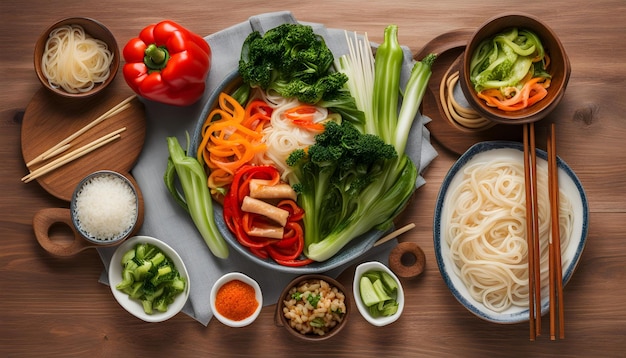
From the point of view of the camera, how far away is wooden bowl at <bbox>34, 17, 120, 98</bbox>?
141 inches

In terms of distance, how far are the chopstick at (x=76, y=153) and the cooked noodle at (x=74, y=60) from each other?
30 centimetres

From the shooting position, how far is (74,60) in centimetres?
357

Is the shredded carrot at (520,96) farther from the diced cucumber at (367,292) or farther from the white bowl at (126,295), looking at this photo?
the white bowl at (126,295)

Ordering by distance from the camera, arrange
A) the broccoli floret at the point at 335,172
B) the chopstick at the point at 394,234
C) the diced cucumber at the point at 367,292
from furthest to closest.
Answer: the chopstick at the point at 394,234
the diced cucumber at the point at 367,292
the broccoli floret at the point at 335,172

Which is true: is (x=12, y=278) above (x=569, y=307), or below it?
above

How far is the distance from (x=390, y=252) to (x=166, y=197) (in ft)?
4.46

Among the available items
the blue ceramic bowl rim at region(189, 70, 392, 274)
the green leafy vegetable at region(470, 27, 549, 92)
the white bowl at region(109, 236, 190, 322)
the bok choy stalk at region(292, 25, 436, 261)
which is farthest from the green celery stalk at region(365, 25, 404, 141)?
the white bowl at region(109, 236, 190, 322)

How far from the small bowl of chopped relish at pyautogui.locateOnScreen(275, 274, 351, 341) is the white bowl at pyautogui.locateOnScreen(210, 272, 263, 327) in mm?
121

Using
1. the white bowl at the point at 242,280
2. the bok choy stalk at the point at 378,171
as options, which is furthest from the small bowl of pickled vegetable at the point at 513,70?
the white bowl at the point at 242,280

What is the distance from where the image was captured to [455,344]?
372cm

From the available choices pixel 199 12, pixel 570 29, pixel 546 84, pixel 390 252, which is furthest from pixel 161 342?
pixel 570 29

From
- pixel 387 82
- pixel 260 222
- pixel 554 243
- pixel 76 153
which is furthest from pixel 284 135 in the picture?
pixel 554 243

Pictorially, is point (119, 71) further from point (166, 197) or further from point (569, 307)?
point (569, 307)

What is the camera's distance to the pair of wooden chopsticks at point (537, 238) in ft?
11.2
